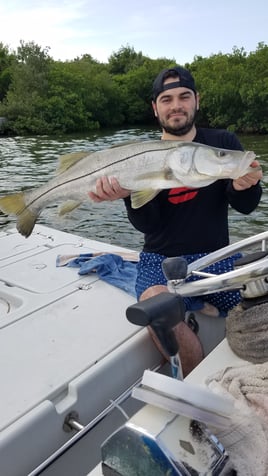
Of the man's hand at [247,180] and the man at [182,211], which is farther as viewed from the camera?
the man at [182,211]

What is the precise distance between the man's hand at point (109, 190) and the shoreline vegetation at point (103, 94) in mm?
28200

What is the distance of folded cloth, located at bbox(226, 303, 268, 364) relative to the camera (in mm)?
1842

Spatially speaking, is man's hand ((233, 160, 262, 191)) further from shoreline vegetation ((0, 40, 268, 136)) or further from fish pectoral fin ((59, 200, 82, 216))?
shoreline vegetation ((0, 40, 268, 136))

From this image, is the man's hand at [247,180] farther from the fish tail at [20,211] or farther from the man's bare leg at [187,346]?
the fish tail at [20,211]

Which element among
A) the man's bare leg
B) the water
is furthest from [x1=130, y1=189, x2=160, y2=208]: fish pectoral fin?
the water

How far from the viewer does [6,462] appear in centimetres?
170

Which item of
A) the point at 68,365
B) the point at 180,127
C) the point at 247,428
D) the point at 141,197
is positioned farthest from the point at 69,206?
the point at 247,428

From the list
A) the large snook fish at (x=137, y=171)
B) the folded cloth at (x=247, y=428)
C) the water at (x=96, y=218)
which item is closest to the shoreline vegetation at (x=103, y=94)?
the water at (x=96, y=218)

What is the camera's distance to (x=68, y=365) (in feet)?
7.18

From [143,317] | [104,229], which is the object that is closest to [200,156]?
[143,317]

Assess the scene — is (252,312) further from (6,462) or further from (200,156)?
(6,462)

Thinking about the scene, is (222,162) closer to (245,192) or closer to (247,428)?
(245,192)

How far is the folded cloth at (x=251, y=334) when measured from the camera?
6.04 ft

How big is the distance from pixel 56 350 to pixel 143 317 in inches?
39.1
